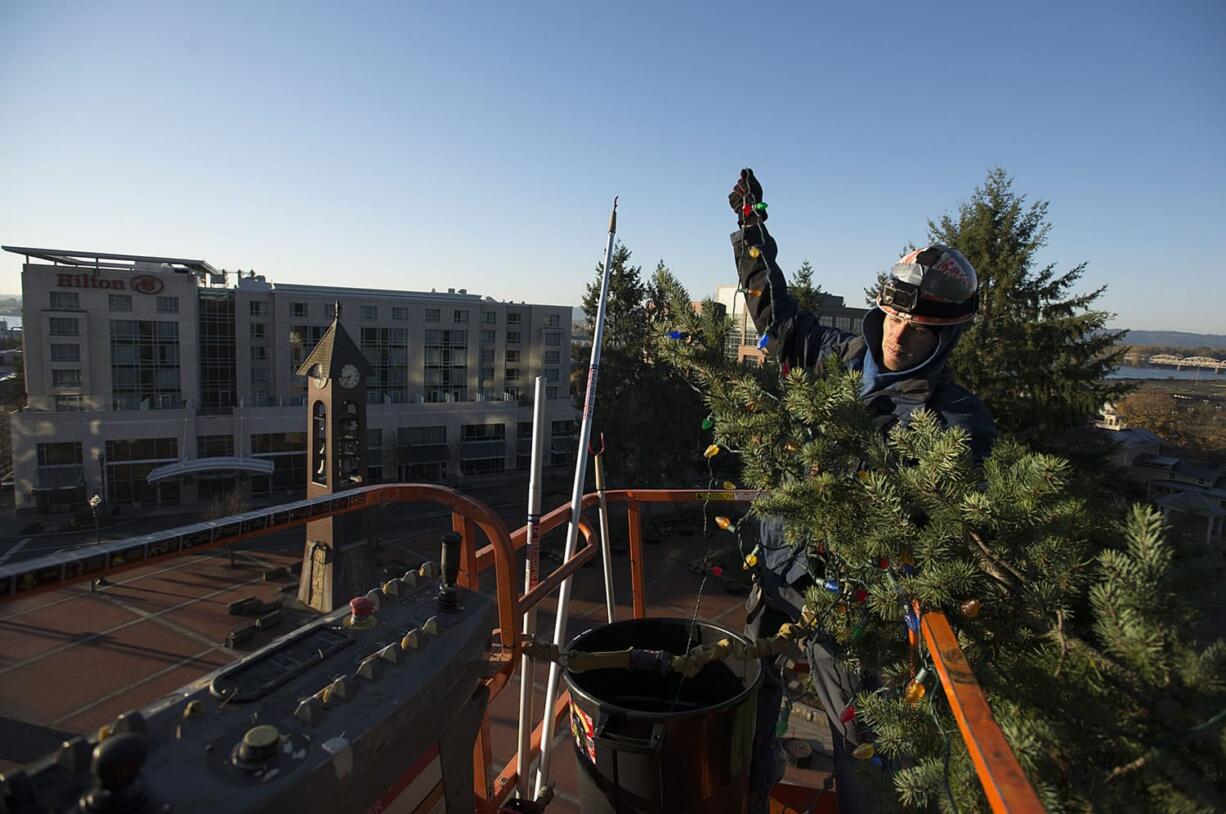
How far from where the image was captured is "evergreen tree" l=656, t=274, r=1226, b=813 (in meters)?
1.30

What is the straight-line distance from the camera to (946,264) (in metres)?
3.00

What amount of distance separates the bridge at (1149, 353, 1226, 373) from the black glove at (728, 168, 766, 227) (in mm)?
165217

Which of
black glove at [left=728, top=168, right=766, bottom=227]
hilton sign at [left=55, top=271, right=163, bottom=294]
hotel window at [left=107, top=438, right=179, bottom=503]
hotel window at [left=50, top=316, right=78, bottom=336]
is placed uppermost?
hilton sign at [left=55, top=271, right=163, bottom=294]

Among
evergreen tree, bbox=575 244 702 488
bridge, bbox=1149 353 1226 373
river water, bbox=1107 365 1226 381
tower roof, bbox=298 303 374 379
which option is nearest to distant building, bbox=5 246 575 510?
evergreen tree, bbox=575 244 702 488

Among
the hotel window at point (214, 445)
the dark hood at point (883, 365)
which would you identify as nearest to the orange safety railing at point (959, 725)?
the dark hood at point (883, 365)

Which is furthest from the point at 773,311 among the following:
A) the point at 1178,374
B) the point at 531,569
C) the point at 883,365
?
the point at 1178,374

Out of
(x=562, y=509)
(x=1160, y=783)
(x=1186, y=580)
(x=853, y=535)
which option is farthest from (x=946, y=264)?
(x=562, y=509)

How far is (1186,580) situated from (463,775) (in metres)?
2.27

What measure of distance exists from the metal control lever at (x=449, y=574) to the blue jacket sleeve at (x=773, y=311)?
7.66ft

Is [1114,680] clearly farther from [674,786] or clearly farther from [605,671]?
[605,671]

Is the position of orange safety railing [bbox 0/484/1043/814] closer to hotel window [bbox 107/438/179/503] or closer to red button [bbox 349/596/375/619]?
red button [bbox 349/596/375/619]

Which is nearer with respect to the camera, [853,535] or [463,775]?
[853,535]

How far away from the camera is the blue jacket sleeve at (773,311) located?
3.91 m

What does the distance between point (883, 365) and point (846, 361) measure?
201mm
